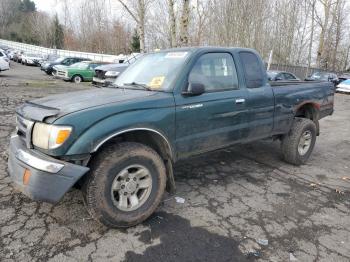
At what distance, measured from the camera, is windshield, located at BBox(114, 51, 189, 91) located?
3852 mm

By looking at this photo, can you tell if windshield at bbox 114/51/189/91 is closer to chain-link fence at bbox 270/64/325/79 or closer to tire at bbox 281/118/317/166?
tire at bbox 281/118/317/166

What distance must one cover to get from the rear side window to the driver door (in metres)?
0.22

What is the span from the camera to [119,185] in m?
3.28

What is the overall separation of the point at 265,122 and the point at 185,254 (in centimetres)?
257

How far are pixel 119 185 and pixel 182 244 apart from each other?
870 millimetres

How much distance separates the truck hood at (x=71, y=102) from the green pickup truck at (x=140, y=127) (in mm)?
11

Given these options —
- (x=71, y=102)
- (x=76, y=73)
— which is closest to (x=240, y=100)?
(x=71, y=102)

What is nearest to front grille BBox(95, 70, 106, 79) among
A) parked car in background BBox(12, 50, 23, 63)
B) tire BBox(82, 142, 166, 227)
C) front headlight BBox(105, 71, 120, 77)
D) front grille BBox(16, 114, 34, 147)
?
front headlight BBox(105, 71, 120, 77)

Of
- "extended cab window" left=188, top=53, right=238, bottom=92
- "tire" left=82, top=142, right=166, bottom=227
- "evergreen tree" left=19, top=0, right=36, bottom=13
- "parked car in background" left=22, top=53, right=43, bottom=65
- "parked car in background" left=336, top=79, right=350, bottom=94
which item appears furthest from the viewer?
"evergreen tree" left=19, top=0, right=36, bottom=13

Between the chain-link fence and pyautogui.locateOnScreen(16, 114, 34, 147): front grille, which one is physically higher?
the chain-link fence

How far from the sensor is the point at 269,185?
4688 mm

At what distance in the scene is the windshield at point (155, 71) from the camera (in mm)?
3852

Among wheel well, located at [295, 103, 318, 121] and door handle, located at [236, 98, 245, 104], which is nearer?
door handle, located at [236, 98, 245, 104]

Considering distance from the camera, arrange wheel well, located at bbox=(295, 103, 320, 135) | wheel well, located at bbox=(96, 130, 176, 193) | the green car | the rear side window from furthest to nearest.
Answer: the green car, wheel well, located at bbox=(295, 103, 320, 135), the rear side window, wheel well, located at bbox=(96, 130, 176, 193)
